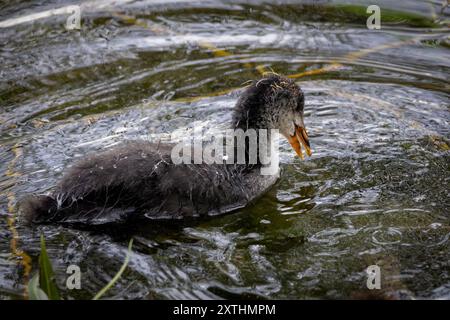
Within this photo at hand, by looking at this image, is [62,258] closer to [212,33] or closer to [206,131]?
[206,131]

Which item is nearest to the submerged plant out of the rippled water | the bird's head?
the rippled water

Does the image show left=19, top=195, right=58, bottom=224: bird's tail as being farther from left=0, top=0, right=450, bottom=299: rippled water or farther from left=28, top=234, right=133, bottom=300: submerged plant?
left=28, top=234, right=133, bottom=300: submerged plant

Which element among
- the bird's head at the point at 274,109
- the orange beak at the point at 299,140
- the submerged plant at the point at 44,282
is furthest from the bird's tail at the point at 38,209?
the orange beak at the point at 299,140

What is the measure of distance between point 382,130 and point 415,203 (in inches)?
48.4

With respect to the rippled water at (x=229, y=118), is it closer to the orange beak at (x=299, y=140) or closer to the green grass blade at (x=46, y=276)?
the orange beak at (x=299, y=140)

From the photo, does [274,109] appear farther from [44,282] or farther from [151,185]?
[44,282]

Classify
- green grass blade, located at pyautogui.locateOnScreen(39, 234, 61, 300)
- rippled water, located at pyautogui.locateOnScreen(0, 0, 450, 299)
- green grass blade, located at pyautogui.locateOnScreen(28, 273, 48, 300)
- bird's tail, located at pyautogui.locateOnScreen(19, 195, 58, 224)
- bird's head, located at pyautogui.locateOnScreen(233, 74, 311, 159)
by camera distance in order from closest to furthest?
green grass blade, located at pyautogui.locateOnScreen(28, 273, 48, 300), green grass blade, located at pyautogui.locateOnScreen(39, 234, 61, 300), rippled water, located at pyautogui.locateOnScreen(0, 0, 450, 299), bird's tail, located at pyautogui.locateOnScreen(19, 195, 58, 224), bird's head, located at pyautogui.locateOnScreen(233, 74, 311, 159)

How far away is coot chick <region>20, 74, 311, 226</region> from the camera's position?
16.7 ft

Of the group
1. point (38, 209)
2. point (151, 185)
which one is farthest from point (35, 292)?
point (151, 185)

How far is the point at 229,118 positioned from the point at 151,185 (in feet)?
5.58

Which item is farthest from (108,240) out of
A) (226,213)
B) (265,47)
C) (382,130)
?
(265,47)

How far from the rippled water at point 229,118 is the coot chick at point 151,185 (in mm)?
128

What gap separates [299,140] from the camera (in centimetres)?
607
